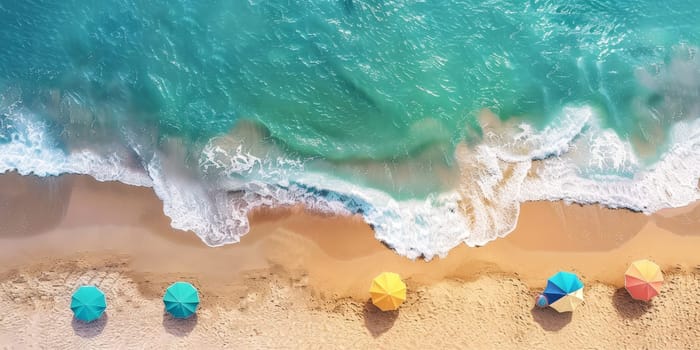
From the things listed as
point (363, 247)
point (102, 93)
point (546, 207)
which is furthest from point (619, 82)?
point (102, 93)

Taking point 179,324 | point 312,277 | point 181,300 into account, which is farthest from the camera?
point 312,277

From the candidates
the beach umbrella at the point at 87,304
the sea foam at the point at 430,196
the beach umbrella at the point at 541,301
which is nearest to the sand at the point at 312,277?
the beach umbrella at the point at 541,301

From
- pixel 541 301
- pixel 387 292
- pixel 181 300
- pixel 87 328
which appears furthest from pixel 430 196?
pixel 87 328

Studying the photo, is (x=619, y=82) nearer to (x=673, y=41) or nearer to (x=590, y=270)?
(x=673, y=41)

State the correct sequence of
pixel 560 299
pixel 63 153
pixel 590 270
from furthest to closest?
pixel 63 153, pixel 590 270, pixel 560 299

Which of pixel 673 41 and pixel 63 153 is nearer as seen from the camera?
pixel 63 153

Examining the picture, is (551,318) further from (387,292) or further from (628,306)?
(387,292)

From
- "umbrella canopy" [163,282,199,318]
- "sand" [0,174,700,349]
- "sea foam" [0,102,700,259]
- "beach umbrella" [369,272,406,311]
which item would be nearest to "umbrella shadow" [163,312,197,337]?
"sand" [0,174,700,349]

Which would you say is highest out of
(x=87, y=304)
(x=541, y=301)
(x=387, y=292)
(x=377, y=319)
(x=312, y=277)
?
(x=541, y=301)
